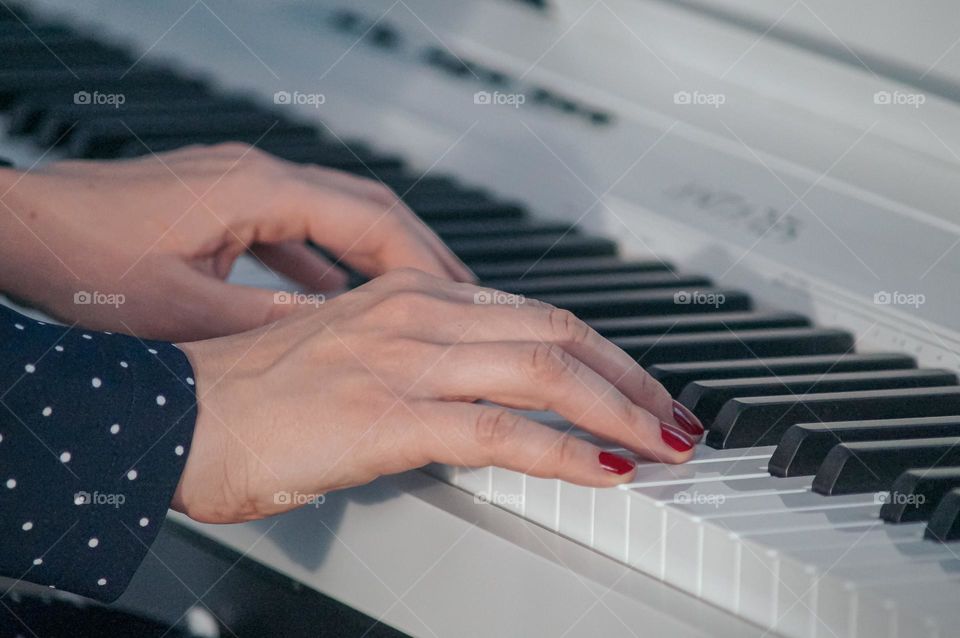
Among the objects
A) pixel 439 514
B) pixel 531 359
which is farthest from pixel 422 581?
pixel 531 359

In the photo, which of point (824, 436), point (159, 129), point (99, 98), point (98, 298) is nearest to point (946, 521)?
point (824, 436)

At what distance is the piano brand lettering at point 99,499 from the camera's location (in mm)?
1094

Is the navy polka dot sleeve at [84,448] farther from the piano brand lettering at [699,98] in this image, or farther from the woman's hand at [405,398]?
the piano brand lettering at [699,98]

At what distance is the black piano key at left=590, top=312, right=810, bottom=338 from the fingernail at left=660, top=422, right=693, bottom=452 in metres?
0.26

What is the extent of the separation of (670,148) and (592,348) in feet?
1.82

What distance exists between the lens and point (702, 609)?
0.90m

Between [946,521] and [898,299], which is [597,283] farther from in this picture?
[946,521]

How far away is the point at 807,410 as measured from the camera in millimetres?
1073

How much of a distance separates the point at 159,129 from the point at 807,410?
1180mm

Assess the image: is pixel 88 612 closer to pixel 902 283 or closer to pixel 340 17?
pixel 902 283

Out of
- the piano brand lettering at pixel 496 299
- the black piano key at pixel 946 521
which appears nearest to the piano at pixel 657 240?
the black piano key at pixel 946 521

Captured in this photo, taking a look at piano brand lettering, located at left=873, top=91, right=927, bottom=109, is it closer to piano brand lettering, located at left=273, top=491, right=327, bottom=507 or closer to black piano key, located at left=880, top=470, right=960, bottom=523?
black piano key, located at left=880, top=470, right=960, bottom=523

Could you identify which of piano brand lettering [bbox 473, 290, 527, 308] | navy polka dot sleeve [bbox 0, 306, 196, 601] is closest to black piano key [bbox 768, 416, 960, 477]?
piano brand lettering [bbox 473, 290, 527, 308]

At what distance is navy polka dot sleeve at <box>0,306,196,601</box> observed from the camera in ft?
3.53
